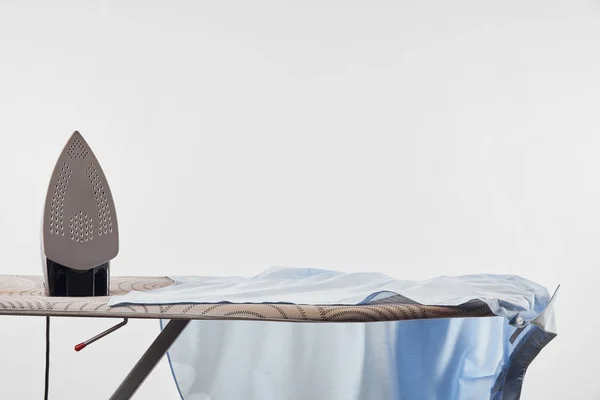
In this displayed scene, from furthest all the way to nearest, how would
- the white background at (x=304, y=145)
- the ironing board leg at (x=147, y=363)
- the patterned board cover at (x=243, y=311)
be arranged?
the white background at (x=304, y=145) < the ironing board leg at (x=147, y=363) < the patterned board cover at (x=243, y=311)

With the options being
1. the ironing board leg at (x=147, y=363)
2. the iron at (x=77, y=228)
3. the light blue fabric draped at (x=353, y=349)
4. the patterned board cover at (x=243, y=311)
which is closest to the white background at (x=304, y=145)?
the light blue fabric draped at (x=353, y=349)

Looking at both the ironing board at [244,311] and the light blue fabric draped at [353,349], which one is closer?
the ironing board at [244,311]

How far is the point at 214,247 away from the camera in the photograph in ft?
9.11

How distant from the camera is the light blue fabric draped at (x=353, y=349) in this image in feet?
3.44

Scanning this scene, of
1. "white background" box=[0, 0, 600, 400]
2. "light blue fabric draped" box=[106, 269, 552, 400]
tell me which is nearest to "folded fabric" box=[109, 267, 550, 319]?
"light blue fabric draped" box=[106, 269, 552, 400]

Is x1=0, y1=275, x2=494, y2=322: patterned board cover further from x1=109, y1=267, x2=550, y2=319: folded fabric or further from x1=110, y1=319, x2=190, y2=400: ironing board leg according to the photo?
x1=110, y1=319, x2=190, y2=400: ironing board leg

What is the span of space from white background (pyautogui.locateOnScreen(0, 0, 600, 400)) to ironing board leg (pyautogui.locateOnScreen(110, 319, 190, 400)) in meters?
1.73

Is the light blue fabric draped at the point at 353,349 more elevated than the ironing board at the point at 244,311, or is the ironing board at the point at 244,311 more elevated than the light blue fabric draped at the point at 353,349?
the ironing board at the point at 244,311

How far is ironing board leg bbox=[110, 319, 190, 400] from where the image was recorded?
1.00 meters

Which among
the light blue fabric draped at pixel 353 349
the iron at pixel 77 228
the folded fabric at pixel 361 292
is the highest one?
the iron at pixel 77 228

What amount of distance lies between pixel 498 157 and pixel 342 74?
2.10ft

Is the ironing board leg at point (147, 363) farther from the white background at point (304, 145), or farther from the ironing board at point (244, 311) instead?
the white background at point (304, 145)

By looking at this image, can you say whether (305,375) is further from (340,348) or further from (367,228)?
(367,228)

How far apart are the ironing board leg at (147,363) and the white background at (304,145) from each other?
1.73 m
